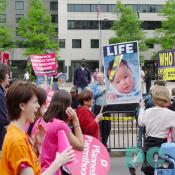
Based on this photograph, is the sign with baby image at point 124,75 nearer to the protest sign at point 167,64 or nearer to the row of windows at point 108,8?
the protest sign at point 167,64

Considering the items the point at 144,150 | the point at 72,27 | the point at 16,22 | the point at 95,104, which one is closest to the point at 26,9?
the point at 16,22

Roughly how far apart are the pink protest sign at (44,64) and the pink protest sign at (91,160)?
14.2 metres

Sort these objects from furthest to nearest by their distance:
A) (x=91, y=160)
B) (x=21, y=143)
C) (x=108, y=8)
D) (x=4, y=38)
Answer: (x=108, y=8), (x=4, y=38), (x=91, y=160), (x=21, y=143)

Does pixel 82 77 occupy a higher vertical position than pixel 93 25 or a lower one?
lower

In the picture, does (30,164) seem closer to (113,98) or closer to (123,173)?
(123,173)

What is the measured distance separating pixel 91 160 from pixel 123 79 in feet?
13.3

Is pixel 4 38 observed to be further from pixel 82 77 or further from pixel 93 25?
pixel 82 77

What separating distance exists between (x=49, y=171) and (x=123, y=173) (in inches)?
242

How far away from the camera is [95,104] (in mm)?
11281

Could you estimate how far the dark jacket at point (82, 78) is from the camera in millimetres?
17453

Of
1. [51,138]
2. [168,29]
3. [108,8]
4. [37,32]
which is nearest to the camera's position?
[51,138]

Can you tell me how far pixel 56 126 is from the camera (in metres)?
4.57

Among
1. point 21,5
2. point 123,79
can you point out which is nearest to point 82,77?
point 123,79

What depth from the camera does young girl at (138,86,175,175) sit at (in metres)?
5.93
